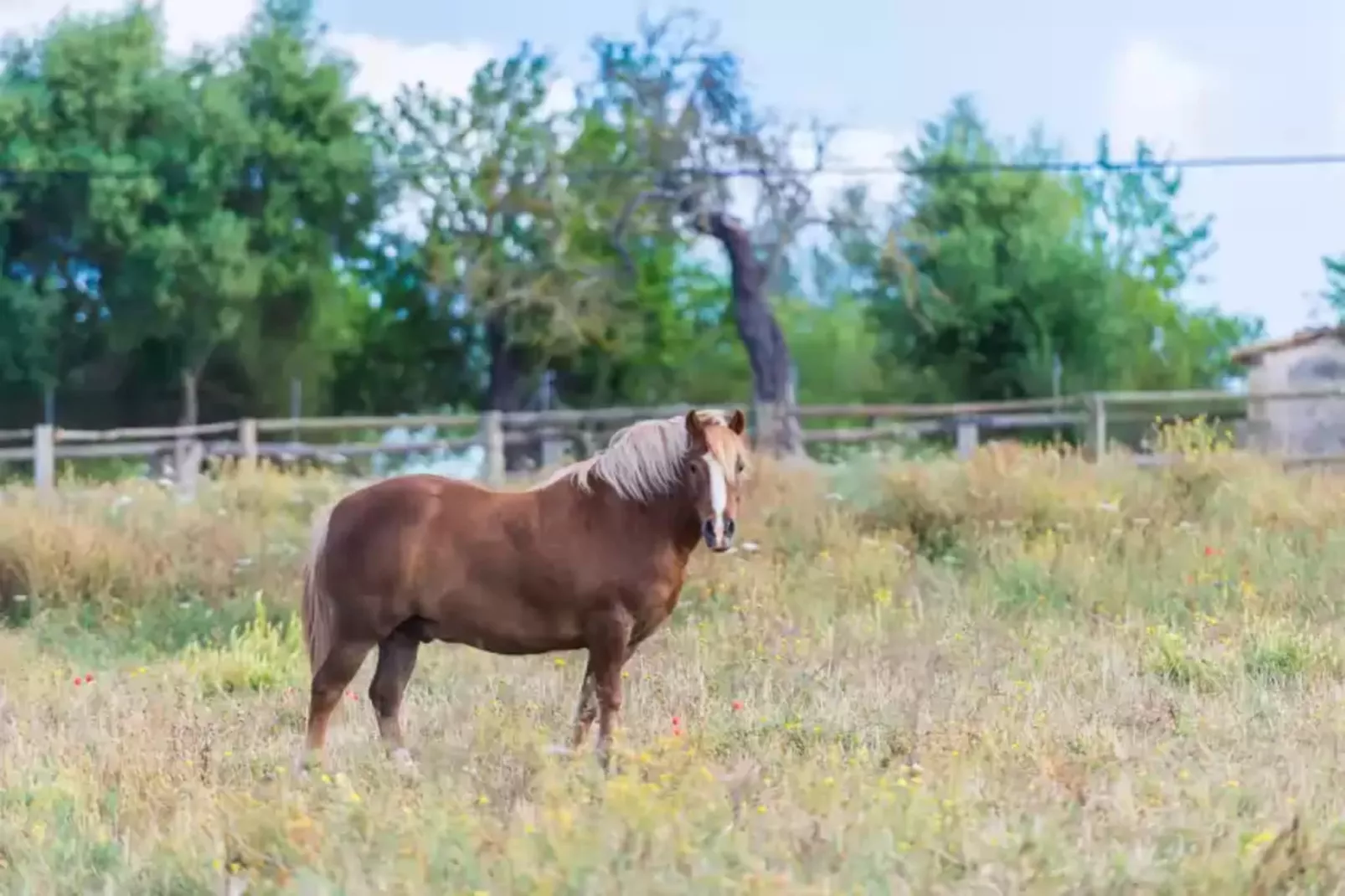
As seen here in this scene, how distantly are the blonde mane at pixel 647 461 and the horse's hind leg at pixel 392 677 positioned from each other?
0.98 meters

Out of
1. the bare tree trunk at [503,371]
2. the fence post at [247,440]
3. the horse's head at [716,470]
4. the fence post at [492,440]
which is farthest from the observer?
the bare tree trunk at [503,371]

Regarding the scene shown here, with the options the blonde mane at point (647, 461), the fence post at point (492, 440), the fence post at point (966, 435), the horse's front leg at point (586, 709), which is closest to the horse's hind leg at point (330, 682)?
the horse's front leg at point (586, 709)

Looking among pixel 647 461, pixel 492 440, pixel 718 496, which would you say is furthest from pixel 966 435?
pixel 718 496

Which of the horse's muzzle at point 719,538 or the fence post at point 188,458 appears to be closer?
the horse's muzzle at point 719,538

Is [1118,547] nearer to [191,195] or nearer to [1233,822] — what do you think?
[1233,822]

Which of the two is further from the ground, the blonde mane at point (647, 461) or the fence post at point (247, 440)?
the blonde mane at point (647, 461)

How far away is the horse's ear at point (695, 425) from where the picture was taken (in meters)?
5.68

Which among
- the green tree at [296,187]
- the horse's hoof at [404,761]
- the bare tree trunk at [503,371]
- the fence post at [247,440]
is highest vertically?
the green tree at [296,187]

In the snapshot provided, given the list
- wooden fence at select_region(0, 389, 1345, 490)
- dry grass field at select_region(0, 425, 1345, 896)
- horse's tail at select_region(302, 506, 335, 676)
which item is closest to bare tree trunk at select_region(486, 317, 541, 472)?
wooden fence at select_region(0, 389, 1345, 490)

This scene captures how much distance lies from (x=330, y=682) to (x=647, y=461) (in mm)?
1517

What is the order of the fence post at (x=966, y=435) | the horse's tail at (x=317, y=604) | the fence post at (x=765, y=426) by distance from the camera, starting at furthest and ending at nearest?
1. the fence post at (x=765, y=426)
2. the fence post at (x=966, y=435)
3. the horse's tail at (x=317, y=604)

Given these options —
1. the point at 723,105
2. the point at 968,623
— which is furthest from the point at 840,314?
the point at 968,623

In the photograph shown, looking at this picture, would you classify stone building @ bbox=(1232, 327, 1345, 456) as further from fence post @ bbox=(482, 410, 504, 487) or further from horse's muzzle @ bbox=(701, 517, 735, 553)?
horse's muzzle @ bbox=(701, 517, 735, 553)

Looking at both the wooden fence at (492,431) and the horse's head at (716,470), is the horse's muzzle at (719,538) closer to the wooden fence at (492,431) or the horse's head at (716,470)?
the horse's head at (716,470)
